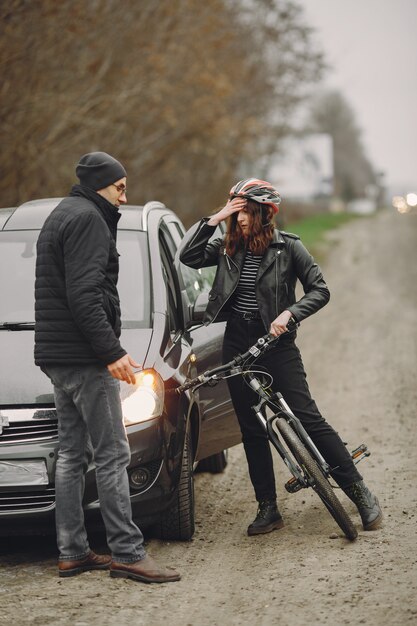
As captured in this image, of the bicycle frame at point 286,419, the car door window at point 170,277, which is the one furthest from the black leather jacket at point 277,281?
the bicycle frame at point 286,419

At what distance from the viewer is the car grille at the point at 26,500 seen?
A: 5.52 meters

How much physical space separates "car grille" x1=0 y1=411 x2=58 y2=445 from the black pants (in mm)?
1235

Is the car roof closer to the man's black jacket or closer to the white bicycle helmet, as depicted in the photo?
the white bicycle helmet

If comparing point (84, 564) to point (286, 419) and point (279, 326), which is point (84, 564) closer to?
point (286, 419)

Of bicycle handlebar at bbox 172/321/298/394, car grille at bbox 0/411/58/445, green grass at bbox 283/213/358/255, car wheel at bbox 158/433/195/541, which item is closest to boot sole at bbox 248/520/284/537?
car wheel at bbox 158/433/195/541

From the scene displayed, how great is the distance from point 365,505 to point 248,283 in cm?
143

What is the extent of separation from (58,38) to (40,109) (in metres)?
1.17

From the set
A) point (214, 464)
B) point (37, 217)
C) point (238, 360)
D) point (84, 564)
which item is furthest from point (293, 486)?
point (37, 217)

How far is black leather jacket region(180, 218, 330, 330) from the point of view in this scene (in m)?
6.17

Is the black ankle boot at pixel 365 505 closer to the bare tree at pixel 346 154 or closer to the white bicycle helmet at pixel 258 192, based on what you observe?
the white bicycle helmet at pixel 258 192

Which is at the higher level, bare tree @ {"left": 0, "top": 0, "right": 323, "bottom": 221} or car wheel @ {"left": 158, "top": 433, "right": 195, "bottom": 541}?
bare tree @ {"left": 0, "top": 0, "right": 323, "bottom": 221}

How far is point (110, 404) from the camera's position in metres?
5.37

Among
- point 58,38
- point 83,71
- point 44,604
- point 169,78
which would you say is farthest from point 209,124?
point 44,604

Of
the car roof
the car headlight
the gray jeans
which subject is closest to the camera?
the gray jeans
